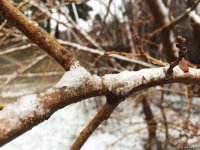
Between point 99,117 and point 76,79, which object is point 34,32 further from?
point 99,117

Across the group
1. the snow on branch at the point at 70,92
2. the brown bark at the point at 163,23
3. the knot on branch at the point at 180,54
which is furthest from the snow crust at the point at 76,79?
the brown bark at the point at 163,23

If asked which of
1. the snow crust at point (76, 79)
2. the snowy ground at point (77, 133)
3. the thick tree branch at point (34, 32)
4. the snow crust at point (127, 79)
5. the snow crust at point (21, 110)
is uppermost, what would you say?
the thick tree branch at point (34, 32)

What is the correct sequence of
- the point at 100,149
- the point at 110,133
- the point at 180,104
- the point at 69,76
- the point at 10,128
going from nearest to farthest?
the point at 10,128 → the point at 69,76 → the point at 100,149 → the point at 110,133 → the point at 180,104

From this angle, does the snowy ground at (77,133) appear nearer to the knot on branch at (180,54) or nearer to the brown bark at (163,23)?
the brown bark at (163,23)

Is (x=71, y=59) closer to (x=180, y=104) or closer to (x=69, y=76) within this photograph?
(x=69, y=76)

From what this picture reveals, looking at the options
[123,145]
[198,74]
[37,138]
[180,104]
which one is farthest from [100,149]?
[198,74]

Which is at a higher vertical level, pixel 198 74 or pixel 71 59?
pixel 71 59

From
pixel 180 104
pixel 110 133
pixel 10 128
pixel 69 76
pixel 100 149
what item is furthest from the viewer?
pixel 180 104
